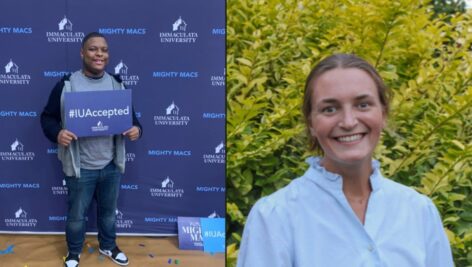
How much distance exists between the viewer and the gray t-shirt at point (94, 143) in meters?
3.70

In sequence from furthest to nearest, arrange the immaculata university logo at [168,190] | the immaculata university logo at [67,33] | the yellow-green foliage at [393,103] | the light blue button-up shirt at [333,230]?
the immaculata university logo at [168,190] → the immaculata university logo at [67,33] → the yellow-green foliage at [393,103] → the light blue button-up shirt at [333,230]

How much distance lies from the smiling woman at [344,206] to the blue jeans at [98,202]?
Result: 2542 mm

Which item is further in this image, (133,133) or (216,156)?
(216,156)

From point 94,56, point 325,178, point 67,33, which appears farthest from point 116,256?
point 325,178

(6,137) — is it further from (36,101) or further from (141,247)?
(141,247)

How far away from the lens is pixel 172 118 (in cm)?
413

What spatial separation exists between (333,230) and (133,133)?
2537 millimetres

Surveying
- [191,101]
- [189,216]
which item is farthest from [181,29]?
[189,216]

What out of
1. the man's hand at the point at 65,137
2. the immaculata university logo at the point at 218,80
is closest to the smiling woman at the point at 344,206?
the man's hand at the point at 65,137

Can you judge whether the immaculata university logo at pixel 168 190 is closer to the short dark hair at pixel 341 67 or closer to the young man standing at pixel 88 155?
the young man standing at pixel 88 155

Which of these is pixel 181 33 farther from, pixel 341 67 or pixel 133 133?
pixel 341 67

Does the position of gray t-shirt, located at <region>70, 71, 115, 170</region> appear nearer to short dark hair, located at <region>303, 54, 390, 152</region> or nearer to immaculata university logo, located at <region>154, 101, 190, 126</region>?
immaculata university logo, located at <region>154, 101, 190, 126</region>

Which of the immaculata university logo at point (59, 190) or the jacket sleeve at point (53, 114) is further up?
the jacket sleeve at point (53, 114)

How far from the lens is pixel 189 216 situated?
4207mm
